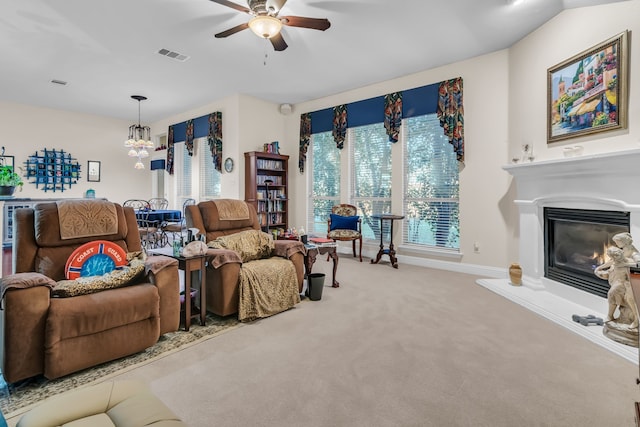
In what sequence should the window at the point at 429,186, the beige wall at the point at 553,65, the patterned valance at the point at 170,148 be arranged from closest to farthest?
the beige wall at the point at 553,65 → the window at the point at 429,186 → the patterned valance at the point at 170,148

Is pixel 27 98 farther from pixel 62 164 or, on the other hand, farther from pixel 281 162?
pixel 281 162

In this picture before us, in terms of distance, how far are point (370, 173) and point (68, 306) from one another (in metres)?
4.87

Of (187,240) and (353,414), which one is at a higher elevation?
(187,240)

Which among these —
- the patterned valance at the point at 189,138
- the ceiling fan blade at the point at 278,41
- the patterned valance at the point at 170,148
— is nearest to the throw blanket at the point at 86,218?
the ceiling fan blade at the point at 278,41

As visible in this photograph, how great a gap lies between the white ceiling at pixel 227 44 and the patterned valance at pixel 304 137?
0.50 meters

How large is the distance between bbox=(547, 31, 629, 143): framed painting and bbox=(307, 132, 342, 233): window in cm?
350

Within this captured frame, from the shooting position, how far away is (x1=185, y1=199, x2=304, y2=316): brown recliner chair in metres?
2.91

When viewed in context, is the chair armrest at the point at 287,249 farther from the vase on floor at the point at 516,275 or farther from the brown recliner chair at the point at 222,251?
the vase on floor at the point at 516,275

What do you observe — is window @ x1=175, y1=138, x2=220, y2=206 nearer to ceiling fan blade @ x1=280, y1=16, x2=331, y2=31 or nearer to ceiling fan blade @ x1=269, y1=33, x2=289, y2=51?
ceiling fan blade @ x1=269, y1=33, x2=289, y2=51


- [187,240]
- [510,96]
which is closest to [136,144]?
[187,240]

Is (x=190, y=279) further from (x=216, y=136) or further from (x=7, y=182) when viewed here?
(x=216, y=136)

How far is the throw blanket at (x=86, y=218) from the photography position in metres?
2.47

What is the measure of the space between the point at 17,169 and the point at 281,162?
18.2 ft

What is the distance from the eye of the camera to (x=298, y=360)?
7.42ft
